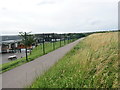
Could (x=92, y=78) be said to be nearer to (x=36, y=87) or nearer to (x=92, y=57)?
(x=92, y=57)

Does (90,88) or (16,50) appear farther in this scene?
(16,50)

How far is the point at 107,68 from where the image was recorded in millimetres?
3570

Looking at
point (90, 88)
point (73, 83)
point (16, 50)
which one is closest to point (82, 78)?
point (73, 83)

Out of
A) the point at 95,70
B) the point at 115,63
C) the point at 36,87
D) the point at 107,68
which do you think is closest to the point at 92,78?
the point at 95,70

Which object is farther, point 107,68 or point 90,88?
point 107,68

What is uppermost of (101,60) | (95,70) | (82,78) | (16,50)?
(101,60)

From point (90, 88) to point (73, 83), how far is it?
0.58 m

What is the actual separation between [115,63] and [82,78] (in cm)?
98

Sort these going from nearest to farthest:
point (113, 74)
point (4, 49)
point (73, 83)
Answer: point (113, 74), point (73, 83), point (4, 49)

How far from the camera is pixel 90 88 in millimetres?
3154

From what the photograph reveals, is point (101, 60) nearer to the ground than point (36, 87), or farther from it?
farther from it

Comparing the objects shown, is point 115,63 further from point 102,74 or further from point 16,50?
point 16,50

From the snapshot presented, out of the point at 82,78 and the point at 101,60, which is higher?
the point at 101,60

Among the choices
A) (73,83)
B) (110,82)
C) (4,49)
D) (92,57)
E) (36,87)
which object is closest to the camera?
(110,82)
